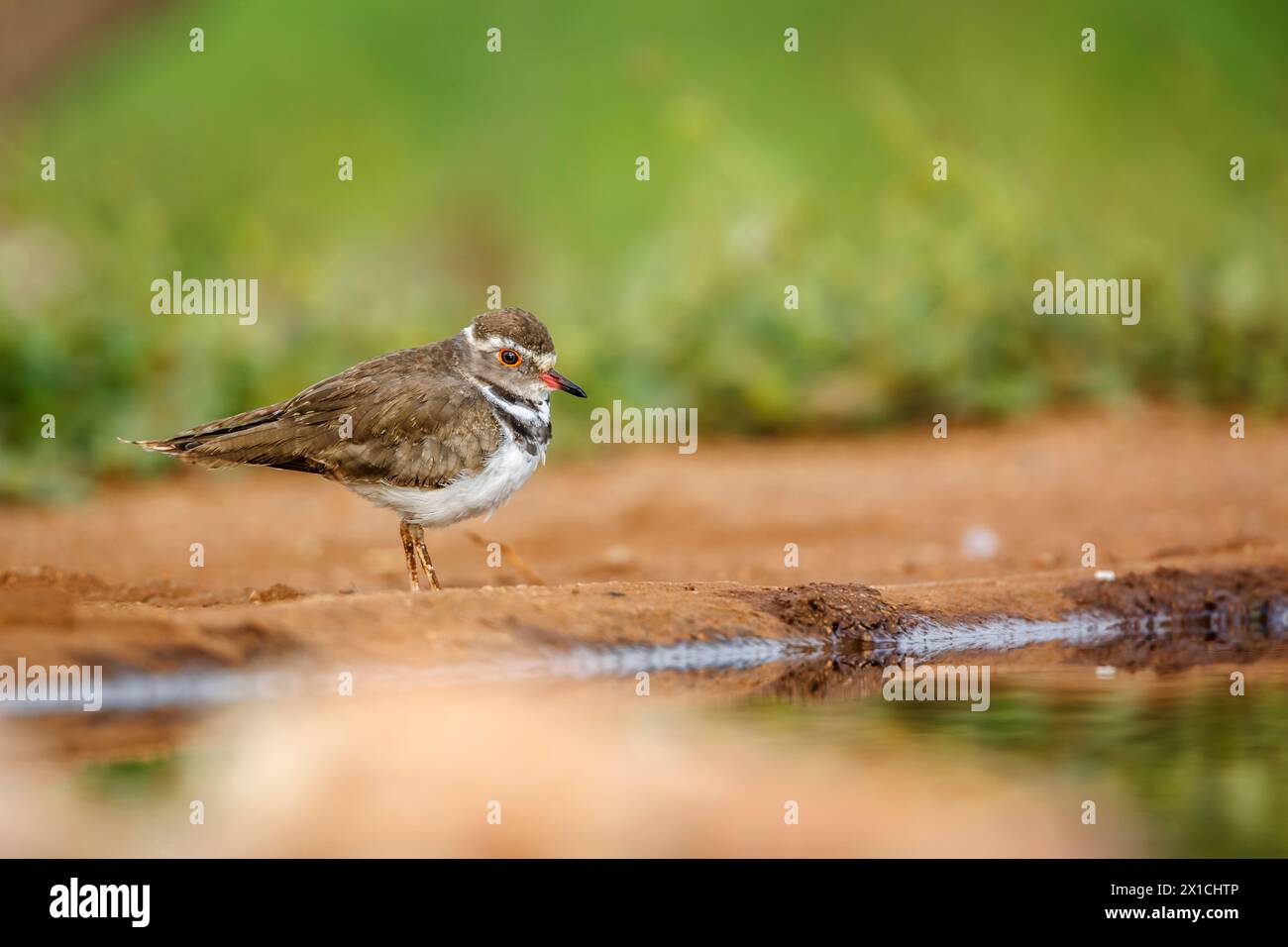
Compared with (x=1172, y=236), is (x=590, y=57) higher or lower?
higher

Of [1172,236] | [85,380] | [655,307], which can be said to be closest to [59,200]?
[85,380]

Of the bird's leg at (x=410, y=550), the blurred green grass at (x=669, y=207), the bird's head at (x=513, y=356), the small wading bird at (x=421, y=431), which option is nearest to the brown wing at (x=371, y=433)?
the small wading bird at (x=421, y=431)

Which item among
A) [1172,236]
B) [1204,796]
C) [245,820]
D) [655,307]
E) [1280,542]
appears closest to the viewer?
[245,820]

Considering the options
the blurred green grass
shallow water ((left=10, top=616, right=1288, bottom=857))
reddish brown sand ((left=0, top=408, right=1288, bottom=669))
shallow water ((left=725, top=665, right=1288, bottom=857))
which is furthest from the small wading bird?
the blurred green grass

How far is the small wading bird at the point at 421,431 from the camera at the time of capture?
682 cm

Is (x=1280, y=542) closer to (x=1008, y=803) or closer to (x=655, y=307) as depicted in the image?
(x=1008, y=803)

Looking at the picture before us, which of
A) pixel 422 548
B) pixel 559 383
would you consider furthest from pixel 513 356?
pixel 422 548

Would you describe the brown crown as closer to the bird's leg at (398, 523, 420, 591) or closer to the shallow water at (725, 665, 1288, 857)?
Result: the bird's leg at (398, 523, 420, 591)

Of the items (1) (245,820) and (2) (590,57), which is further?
(2) (590,57)

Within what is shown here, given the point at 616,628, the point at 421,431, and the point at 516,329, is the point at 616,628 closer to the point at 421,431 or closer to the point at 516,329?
the point at 421,431

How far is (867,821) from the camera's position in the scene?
14.4 ft

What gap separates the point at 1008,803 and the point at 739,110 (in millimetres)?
14191

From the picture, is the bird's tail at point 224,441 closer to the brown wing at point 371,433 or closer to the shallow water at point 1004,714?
the brown wing at point 371,433

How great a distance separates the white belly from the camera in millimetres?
6809
